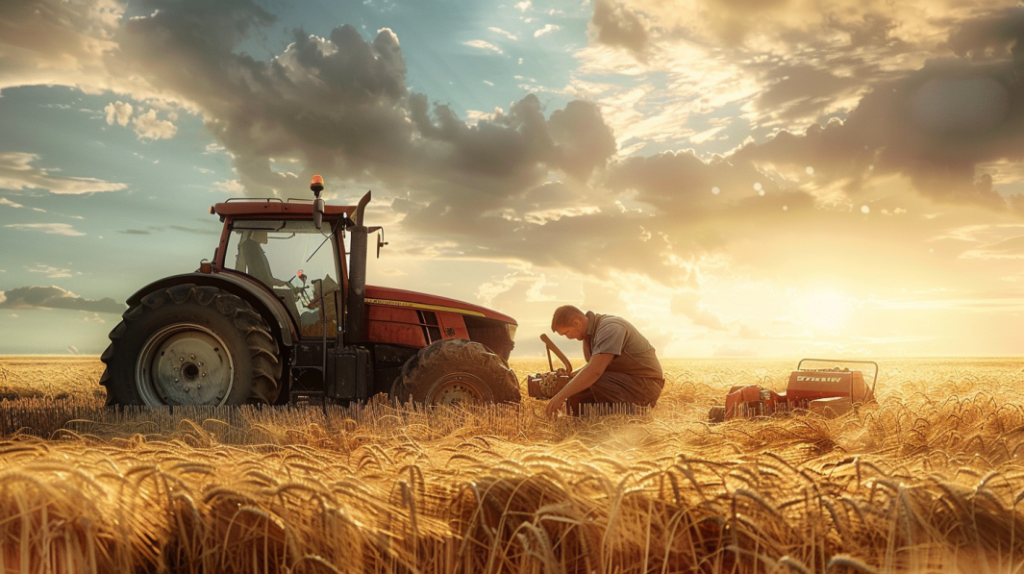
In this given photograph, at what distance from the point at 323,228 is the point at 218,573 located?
5649mm

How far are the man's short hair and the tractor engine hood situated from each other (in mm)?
1864

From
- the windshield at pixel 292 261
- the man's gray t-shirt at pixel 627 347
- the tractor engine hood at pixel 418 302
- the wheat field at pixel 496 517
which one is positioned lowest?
the wheat field at pixel 496 517

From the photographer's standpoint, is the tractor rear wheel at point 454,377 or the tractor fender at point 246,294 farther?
the tractor fender at point 246,294

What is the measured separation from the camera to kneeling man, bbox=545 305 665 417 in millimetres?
6676

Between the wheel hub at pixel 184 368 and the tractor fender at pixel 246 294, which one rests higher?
the tractor fender at pixel 246 294

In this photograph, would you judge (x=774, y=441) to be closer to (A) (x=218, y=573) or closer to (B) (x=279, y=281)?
(A) (x=218, y=573)

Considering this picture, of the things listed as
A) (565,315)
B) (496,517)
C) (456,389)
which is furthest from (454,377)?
(496,517)

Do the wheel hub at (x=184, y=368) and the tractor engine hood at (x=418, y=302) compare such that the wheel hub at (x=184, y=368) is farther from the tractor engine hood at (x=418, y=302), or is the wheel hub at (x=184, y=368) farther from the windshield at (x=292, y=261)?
the tractor engine hood at (x=418, y=302)

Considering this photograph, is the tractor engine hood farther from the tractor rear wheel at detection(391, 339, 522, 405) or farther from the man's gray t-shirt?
the man's gray t-shirt

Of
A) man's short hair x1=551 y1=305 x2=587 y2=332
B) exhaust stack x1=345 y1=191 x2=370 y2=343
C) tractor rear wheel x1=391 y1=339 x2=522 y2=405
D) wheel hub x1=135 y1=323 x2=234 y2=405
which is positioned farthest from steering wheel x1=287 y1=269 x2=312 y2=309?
man's short hair x1=551 y1=305 x2=587 y2=332

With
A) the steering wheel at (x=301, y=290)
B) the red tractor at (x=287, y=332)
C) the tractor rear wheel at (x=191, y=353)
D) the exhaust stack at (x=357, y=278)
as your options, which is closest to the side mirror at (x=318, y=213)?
the red tractor at (x=287, y=332)

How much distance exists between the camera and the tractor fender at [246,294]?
23.4ft

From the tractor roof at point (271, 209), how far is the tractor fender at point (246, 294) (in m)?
0.85

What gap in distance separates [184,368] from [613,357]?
4656 millimetres
